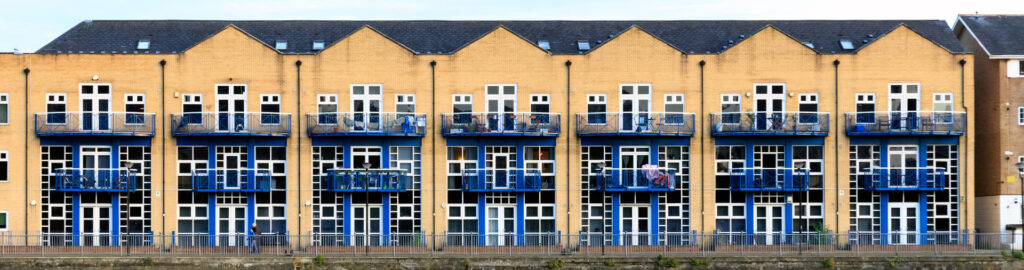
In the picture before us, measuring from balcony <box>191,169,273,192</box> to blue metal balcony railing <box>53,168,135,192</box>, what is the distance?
2.22 meters

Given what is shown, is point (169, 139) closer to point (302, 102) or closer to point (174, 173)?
point (174, 173)

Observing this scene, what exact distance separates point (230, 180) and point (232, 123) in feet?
6.27

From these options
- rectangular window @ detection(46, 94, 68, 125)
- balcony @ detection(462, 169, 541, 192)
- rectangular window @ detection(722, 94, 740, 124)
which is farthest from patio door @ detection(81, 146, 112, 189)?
rectangular window @ detection(722, 94, 740, 124)

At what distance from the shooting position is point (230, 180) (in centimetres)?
4288

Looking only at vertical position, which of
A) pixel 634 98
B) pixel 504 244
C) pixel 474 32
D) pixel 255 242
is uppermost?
pixel 474 32

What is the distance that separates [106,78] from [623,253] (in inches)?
720

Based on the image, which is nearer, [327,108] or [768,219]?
[327,108]

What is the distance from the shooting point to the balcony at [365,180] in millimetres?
42656

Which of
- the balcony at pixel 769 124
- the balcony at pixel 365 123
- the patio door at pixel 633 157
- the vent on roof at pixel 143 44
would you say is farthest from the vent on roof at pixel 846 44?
the vent on roof at pixel 143 44

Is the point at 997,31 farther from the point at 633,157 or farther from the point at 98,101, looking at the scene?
the point at 98,101

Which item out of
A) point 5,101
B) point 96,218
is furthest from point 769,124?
point 5,101

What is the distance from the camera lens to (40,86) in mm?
42969

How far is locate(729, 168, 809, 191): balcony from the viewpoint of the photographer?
142 feet

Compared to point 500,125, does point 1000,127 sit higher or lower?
lower
